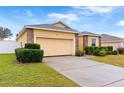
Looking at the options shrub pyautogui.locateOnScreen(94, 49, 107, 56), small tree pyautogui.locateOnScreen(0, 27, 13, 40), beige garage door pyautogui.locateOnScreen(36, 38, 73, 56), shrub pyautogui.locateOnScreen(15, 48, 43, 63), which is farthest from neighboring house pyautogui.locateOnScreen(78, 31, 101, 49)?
small tree pyautogui.locateOnScreen(0, 27, 13, 40)

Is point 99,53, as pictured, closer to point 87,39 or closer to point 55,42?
point 87,39

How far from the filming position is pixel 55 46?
15109 mm

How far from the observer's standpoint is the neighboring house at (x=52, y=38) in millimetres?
13633

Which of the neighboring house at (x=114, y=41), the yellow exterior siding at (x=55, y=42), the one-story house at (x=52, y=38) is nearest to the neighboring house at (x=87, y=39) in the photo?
the one-story house at (x=52, y=38)

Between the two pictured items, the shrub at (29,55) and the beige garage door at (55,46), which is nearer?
the shrub at (29,55)

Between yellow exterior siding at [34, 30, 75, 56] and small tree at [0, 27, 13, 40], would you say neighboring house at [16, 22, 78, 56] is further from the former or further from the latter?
small tree at [0, 27, 13, 40]

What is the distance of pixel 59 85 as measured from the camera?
571cm

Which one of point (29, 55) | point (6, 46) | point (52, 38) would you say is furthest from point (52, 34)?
point (6, 46)

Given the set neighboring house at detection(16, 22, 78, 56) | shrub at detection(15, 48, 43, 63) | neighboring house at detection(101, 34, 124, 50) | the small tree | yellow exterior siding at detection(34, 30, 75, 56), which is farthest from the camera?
the small tree

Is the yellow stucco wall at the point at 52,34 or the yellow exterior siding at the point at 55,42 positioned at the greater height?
the yellow stucco wall at the point at 52,34

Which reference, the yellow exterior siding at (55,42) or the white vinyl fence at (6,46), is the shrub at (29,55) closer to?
the yellow exterior siding at (55,42)

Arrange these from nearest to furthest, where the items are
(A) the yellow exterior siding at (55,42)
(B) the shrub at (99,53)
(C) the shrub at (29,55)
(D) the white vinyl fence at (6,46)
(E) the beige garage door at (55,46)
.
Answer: (C) the shrub at (29,55) → (A) the yellow exterior siding at (55,42) → (E) the beige garage door at (55,46) → (B) the shrub at (99,53) → (D) the white vinyl fence at (6,46)

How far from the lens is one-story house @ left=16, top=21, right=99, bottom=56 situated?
44.7ft
